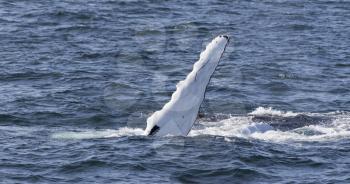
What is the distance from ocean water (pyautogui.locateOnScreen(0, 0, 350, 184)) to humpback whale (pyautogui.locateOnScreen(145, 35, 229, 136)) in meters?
0.97

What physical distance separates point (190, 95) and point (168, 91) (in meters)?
12.0

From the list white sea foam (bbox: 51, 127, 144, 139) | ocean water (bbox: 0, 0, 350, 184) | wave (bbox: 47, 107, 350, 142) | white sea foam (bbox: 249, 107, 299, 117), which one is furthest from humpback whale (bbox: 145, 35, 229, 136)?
white sea foam (bbox: 249, 107, 299, 117)

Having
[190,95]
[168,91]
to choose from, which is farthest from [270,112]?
[190,95]

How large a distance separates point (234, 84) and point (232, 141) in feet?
35.9

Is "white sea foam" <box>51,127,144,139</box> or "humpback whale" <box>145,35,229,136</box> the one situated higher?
"humpback whale" <box>145,35,229,136</box>

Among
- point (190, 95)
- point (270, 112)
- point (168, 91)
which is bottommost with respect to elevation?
point (168, 91)

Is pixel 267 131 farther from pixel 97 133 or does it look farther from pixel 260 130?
pixel 97 133

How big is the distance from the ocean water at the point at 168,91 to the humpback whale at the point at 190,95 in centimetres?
97

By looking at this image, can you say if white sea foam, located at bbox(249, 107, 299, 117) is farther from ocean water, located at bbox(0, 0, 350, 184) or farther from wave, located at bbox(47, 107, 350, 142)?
wave, located at bbox(47, 107, 350, 142)

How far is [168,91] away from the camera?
34.3 metres

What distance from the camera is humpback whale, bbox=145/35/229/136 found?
22.0 metres

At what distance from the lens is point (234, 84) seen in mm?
36031

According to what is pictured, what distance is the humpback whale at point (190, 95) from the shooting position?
2200 cm

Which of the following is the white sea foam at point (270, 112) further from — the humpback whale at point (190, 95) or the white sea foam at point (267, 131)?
the humpback whale at point (190, 95)
